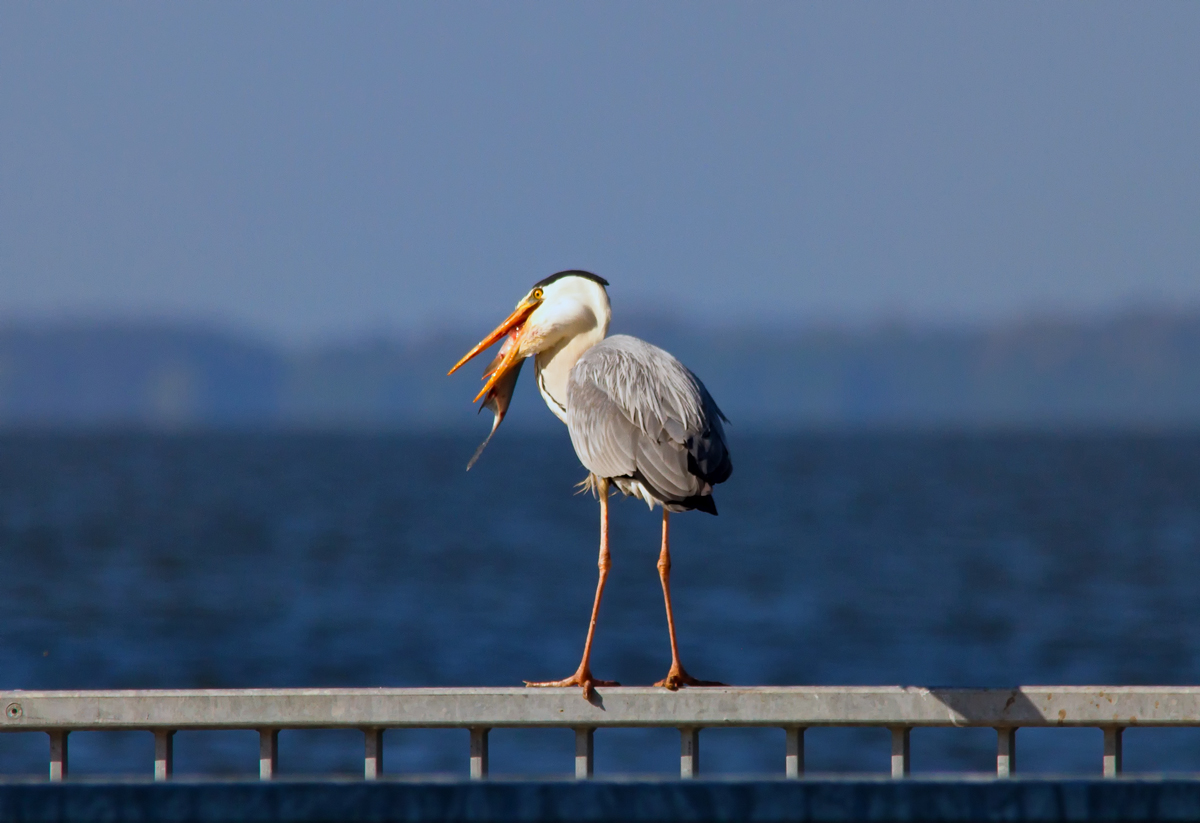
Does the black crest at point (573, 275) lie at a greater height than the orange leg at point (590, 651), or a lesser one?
greater

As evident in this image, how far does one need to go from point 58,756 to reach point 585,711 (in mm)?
1178

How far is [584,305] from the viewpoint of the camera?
5012 millimetres

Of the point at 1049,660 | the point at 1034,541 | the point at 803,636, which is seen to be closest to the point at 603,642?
the point at 803,636

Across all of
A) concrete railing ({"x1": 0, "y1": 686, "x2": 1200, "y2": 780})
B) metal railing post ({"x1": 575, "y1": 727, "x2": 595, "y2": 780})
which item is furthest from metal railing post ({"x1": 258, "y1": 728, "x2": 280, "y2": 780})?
metal railing post ({"x1": 575, "y1": 727, "x2": 595, "y2": 780})

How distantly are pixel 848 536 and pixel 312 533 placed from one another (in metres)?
17.8

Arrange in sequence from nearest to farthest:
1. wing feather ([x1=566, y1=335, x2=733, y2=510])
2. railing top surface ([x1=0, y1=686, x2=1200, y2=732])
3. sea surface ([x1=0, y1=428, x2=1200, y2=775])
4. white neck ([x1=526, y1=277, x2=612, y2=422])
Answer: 1. railing top surface ([x1=0, y1=686, x2=1200, y2=732])
2. wing feather ([x1=566, y1=335, x2=733, y2=510])
3. white neck ([x1=526, y1=277, x2=612, y2=422])
4. sea surface ([x1=0, y1=428, x2=1200, y2=775])

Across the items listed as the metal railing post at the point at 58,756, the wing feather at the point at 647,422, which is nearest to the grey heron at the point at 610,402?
the wing feather at the point at 647,422

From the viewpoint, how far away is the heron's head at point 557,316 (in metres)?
5.00

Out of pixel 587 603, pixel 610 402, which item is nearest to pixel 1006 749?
pixel 610 402

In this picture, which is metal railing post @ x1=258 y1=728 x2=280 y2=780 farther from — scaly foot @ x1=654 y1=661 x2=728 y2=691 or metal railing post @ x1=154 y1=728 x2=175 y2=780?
scaly foot @ x1=654 y1=661 x2=728 y2=691

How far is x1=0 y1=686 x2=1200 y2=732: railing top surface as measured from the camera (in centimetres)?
338

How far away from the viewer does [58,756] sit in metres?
3.42

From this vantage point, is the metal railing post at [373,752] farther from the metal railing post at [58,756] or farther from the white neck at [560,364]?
the white neck at [560,364]

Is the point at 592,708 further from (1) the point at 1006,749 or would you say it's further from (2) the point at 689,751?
(1) the point at 1006,749
